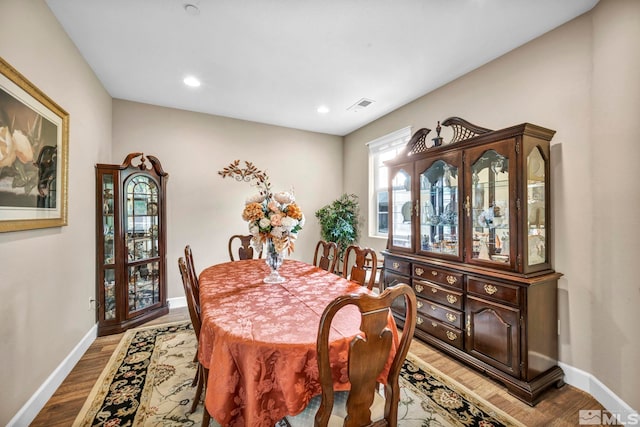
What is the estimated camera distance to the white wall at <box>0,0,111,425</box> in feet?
5.02

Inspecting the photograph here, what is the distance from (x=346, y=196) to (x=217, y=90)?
8.59 feet

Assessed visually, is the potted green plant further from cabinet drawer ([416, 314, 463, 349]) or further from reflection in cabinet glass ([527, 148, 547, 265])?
reflection in cabinet glass ([527, 148, 547, 265])

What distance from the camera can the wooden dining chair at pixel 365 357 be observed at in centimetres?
93

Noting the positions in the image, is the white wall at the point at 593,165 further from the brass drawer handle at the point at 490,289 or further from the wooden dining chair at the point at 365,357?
the wooden dining chair at the point at 365,357

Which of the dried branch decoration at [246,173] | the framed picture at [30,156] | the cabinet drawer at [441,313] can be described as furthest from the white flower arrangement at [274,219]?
the dried branch decoration at [246,173]

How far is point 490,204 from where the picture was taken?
7.43 feet

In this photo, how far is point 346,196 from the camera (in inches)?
188

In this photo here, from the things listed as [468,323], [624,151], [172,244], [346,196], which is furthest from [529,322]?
[172,244]

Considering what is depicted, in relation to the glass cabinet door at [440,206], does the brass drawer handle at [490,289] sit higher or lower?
lower

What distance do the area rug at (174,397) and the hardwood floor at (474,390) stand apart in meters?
0.07

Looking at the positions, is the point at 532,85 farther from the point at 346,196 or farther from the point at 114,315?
the point at 114,315

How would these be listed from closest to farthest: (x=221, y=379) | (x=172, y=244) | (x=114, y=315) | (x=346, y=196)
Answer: (x=221, y=379), (x=114, y=315), (x=172, y=244), (x=346, y=196)

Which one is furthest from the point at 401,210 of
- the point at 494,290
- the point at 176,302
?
the point at 176,302

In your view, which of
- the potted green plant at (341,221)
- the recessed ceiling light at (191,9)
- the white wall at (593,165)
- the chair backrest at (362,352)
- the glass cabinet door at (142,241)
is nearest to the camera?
the chair backrest at (362,352)
